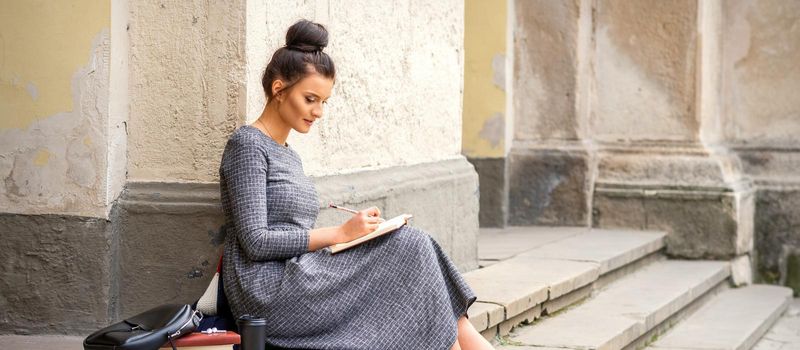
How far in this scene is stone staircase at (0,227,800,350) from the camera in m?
5.29

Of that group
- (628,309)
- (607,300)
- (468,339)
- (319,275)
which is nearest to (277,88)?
(319,275)

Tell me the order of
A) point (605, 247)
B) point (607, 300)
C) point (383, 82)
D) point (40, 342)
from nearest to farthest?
point (40, 342)
point (383, 82)
point (607, 300)
point (605, 247)

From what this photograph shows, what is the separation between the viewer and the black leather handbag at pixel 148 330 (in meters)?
3.22

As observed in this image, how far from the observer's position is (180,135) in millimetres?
4289

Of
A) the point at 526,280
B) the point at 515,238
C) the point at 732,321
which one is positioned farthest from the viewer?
the point at 515,238

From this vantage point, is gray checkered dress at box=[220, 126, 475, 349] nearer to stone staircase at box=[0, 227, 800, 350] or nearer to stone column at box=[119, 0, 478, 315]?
stone column at box=[119, 0, 478, 315]

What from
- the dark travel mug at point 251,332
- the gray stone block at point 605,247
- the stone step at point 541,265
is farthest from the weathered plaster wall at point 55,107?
the gray stone block at point 605,247

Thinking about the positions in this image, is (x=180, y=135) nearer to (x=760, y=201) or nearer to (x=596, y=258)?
(x=596, y=258)

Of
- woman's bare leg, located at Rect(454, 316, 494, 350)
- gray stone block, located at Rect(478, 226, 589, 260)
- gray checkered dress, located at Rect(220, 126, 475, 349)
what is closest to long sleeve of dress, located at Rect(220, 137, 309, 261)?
gray checkered dress, located at Rect(220, 126, 475, 349)

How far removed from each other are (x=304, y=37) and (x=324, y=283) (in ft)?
2.62

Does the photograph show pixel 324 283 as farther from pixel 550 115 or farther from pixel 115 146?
pixel 550 115

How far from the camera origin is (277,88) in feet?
12.8

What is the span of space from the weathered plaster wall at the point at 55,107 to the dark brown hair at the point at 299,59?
0.66 meters

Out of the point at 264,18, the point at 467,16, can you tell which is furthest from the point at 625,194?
the point at 264,18
